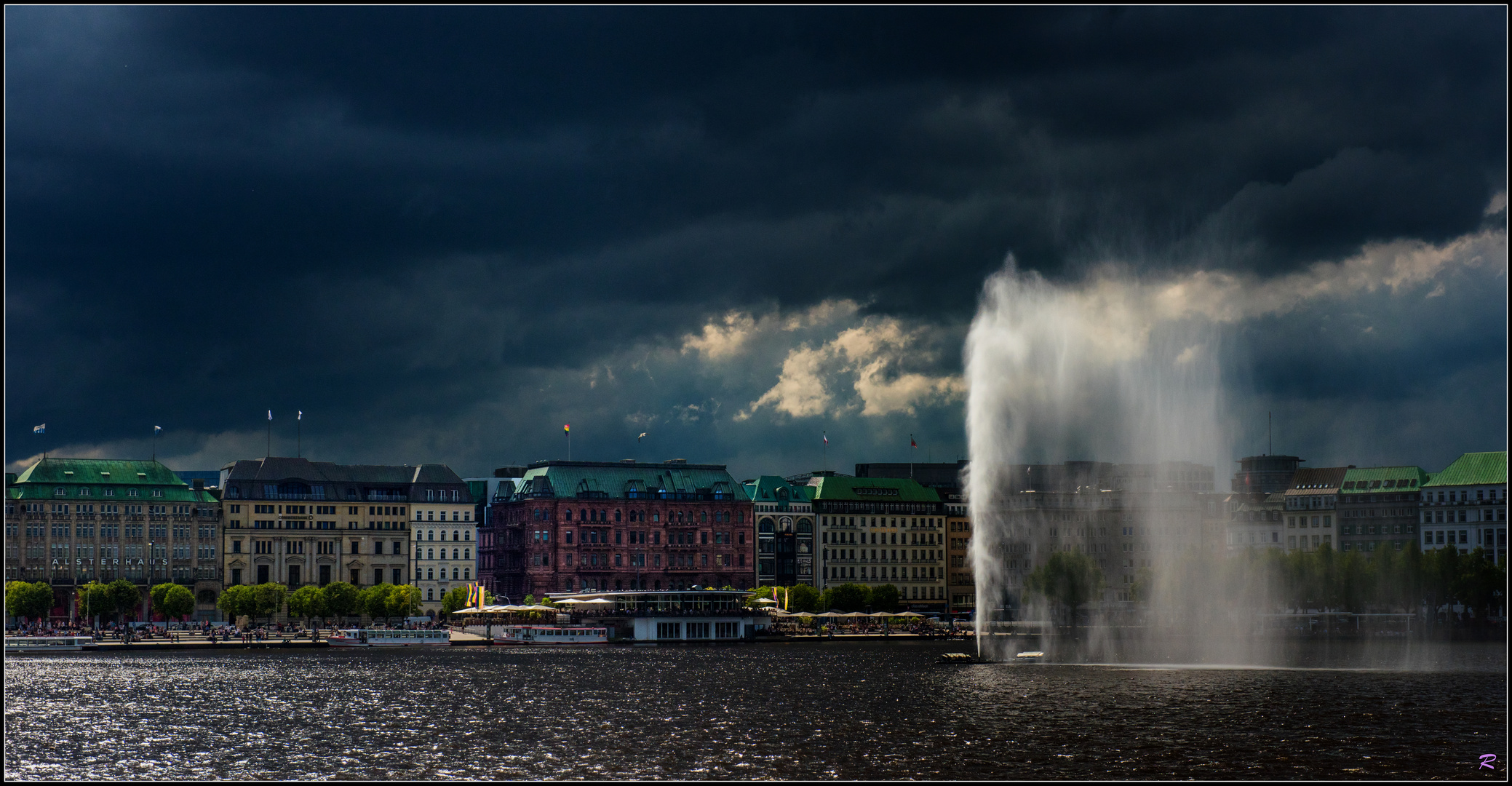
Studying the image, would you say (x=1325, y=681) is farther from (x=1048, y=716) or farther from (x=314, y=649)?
(x=314, y=649)

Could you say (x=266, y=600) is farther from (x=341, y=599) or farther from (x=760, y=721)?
(x=760, y=721)

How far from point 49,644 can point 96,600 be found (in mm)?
30375

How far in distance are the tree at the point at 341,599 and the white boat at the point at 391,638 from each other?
21.2 metres

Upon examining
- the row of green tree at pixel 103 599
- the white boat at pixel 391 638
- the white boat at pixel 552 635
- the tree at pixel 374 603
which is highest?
the row of green tree at pixel 103 599

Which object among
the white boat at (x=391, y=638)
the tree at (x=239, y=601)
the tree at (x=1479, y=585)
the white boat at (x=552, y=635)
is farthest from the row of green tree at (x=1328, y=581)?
the tree at (x=239, y=601)

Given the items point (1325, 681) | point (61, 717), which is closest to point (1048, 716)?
point (1325, 681)

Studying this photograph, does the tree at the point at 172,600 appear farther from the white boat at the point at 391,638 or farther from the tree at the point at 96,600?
the white boat at the point at 391,638

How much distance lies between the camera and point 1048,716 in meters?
78.7

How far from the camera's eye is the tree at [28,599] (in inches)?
7116

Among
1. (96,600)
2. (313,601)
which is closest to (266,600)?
(313,601)

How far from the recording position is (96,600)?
182375 millimetres

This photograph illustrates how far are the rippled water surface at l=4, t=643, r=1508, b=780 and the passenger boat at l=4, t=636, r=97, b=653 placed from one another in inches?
1169

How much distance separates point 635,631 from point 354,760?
120 m

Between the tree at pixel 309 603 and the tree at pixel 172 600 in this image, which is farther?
the tree at pixel 309 603
